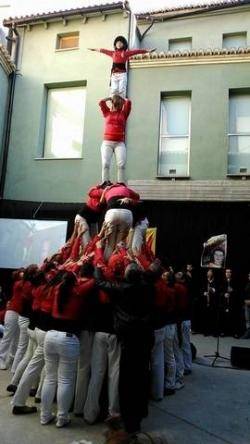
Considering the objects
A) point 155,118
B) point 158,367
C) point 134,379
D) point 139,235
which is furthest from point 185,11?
point 134,379

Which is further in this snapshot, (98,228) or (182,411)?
(98,228)

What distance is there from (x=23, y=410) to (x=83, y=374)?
857mm

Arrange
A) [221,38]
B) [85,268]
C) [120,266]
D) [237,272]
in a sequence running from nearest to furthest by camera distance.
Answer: [85,268] < [120,266] < [237,272] < [221,38]

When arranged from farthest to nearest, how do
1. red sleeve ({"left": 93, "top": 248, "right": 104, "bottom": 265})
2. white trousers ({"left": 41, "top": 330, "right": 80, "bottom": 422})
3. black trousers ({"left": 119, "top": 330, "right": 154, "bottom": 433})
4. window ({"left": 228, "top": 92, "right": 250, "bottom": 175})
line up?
window ({"left": 228, "top": 92, "right": 250, "bottom": 175})
red sleeve ({"left": 93, "top": 248, "right": 104, "bottom": 265})
white trousers ({"left": 41, "top": 330, "right": 80, "bottom": 422})
black trousers ({"left": 119, "top": 330, "right": 154, "bottom": 433})

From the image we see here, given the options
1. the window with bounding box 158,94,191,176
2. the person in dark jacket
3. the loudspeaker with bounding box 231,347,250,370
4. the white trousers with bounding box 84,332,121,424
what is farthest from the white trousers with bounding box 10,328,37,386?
the window with bounding box 158,94,191,176

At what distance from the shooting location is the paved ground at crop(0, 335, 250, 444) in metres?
5.04

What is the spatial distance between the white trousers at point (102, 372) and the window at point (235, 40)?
12.5m

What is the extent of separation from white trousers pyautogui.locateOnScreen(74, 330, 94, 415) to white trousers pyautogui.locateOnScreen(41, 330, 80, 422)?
12.5 inches

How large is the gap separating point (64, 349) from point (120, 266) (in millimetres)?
1463

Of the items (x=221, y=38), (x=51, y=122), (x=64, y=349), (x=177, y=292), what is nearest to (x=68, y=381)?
(x=64, y=349)

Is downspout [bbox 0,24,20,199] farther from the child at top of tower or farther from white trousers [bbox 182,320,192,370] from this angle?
white trousers [bbox 182,320,192,370]

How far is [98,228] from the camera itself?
809 cm

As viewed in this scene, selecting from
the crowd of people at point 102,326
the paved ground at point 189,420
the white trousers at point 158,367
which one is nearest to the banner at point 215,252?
the paved ground at point 189,420

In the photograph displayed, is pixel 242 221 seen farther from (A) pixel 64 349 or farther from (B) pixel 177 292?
(A) pixel 64 349
